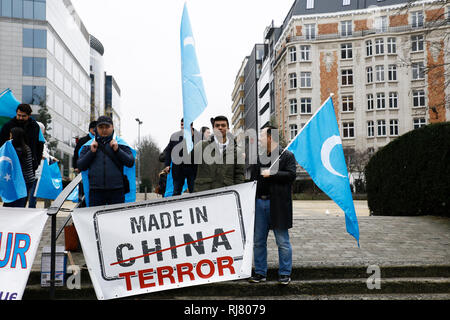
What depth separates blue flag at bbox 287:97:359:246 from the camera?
5.47 m

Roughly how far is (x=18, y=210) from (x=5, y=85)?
51.4 metres

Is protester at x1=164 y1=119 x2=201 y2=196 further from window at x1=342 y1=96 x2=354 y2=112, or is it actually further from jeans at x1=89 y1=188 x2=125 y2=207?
window at x1=342 y1=96 x2=354 y2=112

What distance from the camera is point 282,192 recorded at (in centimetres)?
543

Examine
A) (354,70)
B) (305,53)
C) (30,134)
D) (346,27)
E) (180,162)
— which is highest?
(346,27)

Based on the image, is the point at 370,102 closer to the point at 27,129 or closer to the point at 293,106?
the point at 293,106

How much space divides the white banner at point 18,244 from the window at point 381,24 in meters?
55.2

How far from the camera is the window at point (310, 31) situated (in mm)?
55344

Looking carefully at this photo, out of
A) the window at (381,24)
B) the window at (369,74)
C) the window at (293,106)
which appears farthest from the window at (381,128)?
the window at (381,24)

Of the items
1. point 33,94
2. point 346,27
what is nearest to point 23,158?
point 33,94

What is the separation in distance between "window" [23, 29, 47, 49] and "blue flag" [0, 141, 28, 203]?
50.8 meters

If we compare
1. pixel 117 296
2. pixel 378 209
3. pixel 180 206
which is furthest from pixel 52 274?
pixel 378 209

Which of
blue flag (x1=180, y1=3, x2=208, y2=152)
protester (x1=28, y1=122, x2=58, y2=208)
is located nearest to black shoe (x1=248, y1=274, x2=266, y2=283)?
blue flag (x1=180, y1=3, x2=208, y2=152)

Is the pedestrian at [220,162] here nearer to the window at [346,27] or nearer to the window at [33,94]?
the window at [33,94]

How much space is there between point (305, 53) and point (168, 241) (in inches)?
2123
